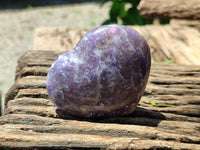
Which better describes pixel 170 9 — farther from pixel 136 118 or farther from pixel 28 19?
pixel 28 19

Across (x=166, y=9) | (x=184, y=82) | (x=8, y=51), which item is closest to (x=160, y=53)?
(x=166, y=9)

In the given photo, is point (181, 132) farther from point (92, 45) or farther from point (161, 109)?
point (92, 45)

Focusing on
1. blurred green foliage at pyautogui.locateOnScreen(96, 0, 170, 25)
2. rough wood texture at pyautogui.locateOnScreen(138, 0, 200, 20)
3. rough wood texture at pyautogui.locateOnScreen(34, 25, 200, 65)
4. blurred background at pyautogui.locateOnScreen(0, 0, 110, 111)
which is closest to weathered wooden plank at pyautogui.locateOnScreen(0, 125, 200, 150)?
rough wood texture at pyautogui.locateOnScreen(34, 25, 200, 65)

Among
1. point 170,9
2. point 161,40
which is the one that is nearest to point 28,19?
point 161,40

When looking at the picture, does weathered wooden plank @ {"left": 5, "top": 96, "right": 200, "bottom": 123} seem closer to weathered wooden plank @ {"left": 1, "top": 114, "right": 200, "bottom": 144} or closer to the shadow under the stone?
the shadow under the stone

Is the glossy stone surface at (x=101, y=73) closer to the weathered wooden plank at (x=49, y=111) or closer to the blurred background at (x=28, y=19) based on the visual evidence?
the weathered wooden plank at (x=49, y=111)

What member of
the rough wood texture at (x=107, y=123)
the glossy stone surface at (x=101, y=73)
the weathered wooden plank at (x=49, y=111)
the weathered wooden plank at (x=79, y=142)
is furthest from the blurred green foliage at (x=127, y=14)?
the weathered wooden plank at (x=79, y=142)
